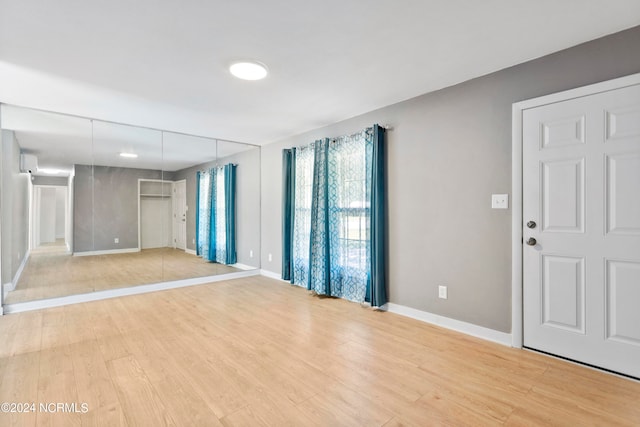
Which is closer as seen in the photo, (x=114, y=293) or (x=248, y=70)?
(x=248, y=70)

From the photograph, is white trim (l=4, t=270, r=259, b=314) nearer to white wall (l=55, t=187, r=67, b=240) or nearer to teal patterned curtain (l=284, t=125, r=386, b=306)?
white wall (l=55, t=187, r=67, b=240)

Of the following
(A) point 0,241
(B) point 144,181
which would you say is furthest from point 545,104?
(A) point 0,241

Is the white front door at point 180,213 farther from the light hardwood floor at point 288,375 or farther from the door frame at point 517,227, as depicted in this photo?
the door frame at point 517,227

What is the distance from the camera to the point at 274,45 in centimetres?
219

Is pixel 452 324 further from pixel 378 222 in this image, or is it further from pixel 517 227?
pixel 378 222

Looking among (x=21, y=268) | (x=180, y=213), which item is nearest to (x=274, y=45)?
(x=180, y=213)

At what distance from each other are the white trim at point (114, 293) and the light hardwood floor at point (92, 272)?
8cm

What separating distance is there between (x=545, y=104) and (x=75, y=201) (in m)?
5.98

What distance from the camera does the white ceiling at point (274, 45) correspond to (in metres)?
1.80

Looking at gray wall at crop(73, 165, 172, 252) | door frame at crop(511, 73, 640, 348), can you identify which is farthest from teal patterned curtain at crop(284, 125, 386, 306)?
gray wall at crop(73, 165, 172, 252)

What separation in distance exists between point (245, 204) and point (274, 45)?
3780mm

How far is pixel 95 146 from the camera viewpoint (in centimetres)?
423

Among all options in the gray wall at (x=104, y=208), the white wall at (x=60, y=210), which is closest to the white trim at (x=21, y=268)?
the white wall at (x=60, y=210)

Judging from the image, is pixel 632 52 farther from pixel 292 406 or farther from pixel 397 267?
pixel 292 406
